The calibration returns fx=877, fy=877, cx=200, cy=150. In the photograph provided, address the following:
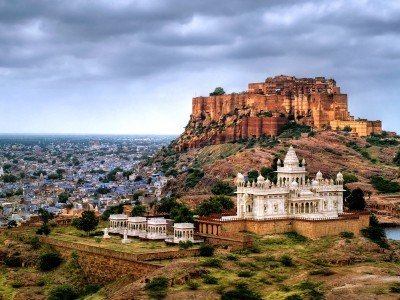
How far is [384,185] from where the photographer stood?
98875 millimetres

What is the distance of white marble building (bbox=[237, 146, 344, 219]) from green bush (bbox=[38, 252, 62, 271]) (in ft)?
42.7

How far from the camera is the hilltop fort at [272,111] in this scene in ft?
389

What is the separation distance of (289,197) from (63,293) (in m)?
18.2

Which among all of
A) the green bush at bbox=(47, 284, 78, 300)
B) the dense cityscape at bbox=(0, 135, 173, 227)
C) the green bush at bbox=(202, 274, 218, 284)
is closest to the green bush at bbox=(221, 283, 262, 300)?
the green bush at bbox=(202, 274, 218, 284)

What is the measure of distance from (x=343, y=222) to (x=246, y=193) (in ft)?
24.3

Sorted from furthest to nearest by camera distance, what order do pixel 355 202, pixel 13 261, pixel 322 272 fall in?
pixel 355 202
pixel 13 261
pixel 322 272

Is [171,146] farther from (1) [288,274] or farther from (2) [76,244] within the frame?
(1) [288,274]

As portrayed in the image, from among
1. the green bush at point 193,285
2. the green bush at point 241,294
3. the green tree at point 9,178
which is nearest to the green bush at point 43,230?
the green bush at point 193,285

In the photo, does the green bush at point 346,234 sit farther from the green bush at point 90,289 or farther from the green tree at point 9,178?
the green tree at point 9,178

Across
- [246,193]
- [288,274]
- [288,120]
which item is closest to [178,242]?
[246,193]

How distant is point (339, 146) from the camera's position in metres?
110

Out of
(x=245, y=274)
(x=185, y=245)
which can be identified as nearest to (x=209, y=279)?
(x=245, y=274)

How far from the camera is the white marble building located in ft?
202

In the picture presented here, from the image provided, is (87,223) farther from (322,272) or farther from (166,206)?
(322,272)
